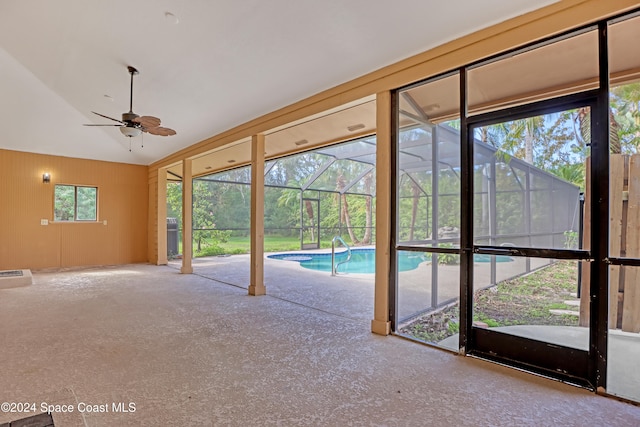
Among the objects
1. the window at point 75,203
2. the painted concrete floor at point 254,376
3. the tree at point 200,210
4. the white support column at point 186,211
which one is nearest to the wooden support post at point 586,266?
the painted concrete floor at point 254,376

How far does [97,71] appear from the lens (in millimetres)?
4852

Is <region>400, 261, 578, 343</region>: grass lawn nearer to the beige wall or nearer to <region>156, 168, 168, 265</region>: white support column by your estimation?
<region>156, 168, 168, 265</region>: white support column

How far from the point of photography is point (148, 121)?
14.0 feet

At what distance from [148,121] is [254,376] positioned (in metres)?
3.48

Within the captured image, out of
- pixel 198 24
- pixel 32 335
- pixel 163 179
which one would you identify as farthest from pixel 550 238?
pixel 163 179

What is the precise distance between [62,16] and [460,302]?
17.4ft

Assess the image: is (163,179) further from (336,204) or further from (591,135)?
(591,135)

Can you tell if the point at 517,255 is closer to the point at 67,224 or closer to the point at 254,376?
the point at 254,376

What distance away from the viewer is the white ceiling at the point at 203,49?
281cm

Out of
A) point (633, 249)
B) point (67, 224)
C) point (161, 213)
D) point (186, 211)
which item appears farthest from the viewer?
point (161, 213)

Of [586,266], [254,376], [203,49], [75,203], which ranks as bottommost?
[254,376]

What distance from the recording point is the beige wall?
23.7 feet

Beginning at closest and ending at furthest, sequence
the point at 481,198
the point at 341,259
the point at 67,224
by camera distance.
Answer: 1. the point at 481,198
2. the point at 67,224
3. the point at 341,259

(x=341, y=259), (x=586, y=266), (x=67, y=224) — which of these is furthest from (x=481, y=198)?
(x=341, y=259)
